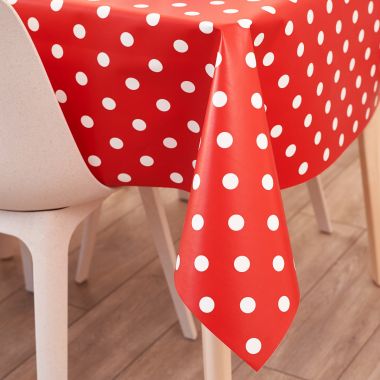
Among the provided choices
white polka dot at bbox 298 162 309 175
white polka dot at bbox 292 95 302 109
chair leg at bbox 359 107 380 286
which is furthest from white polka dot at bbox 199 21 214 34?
chair leg at bbox 359 107 380 286

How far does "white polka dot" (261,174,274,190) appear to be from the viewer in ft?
3.38

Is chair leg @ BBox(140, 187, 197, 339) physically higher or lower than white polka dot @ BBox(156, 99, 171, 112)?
lower

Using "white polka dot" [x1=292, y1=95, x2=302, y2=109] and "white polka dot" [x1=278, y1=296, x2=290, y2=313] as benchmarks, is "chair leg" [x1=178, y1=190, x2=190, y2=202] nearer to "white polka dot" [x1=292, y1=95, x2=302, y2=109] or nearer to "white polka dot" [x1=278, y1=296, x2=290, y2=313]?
"white polka dot" [x1=292, y1=95, x2=302, y2=109]

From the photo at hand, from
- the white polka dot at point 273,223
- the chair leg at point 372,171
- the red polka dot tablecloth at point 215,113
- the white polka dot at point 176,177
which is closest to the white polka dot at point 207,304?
the red polka dot tablecloth at point 215,113

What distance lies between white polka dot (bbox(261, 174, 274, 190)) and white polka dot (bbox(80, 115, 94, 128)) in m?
0.29

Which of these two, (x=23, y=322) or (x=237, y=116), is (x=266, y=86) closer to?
(x=237, y=116)

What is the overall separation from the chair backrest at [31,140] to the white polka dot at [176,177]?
12 centimetres

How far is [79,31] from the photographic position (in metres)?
1.11

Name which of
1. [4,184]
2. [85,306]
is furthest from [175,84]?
[85,306]

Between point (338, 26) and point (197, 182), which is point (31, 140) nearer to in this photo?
point (197, 182)

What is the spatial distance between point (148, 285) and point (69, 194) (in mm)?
664

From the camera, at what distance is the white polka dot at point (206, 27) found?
40.1 inches

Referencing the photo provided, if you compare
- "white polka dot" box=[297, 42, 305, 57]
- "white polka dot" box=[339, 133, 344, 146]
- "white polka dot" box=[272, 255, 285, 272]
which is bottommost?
"white polka dot" box=[339, 133, 344, 146]

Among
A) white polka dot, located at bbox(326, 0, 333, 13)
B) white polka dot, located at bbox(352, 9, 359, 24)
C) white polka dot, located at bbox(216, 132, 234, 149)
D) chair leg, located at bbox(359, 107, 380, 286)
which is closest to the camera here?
white polka dot, located at bbox(216, 132, 234, 149)
